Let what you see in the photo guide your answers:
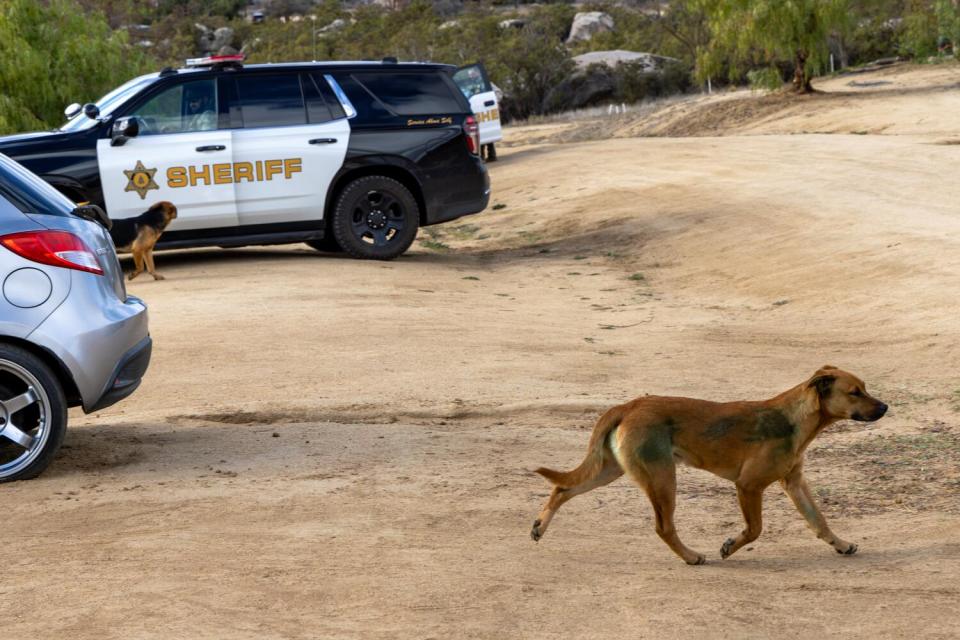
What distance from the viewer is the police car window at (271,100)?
1473 centimetres

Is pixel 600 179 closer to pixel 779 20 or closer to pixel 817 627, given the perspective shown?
pixel 779 20

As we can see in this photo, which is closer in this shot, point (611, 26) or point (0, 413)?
point (0, 413)

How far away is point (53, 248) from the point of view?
21.8 ft

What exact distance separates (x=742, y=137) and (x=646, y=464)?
2539cm

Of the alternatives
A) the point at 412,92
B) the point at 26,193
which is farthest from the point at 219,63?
the point at 26,193

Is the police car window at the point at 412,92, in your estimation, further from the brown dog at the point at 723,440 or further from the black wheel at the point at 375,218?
the brown dog at the point at 723,440

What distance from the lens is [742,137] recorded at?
29.7m

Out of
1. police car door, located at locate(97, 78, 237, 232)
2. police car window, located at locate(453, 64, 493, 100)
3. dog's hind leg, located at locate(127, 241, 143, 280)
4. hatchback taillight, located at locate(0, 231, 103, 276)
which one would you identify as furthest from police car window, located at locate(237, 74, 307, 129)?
police car window, located at locate(453, 64, 493, 100)

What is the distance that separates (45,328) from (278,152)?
833 centimetres

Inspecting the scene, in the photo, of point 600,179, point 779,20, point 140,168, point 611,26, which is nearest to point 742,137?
point 779,20

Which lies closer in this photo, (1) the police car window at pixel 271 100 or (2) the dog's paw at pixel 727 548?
(2) the dog's paw at pixel 727 548

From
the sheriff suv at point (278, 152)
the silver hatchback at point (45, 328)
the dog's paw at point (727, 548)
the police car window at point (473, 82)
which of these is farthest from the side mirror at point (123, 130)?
the police car window at point (473, 82)

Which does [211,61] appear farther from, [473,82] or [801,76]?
[801,76]

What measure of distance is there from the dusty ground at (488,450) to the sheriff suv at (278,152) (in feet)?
1.89
